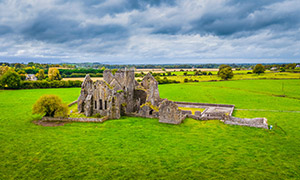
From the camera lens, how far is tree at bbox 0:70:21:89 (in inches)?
2506

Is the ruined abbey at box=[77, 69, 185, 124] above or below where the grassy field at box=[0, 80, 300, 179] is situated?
above

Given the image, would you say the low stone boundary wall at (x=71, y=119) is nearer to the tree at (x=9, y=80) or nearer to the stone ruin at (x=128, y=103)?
the stone ruin at (x=128, y=103)

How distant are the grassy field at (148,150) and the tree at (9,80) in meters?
40.8

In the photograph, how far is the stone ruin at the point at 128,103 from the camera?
29031mm

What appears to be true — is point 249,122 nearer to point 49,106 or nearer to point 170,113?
point 170,113

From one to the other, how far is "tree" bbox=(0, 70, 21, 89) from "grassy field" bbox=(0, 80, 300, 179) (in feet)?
134

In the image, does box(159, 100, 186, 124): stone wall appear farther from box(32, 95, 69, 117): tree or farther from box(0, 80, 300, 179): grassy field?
box(32, 95, 69, 117): tree

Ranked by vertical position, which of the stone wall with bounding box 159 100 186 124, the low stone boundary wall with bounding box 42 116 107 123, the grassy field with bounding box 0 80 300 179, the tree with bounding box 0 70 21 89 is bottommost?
the grassy field with bounding box 0 80 300 179

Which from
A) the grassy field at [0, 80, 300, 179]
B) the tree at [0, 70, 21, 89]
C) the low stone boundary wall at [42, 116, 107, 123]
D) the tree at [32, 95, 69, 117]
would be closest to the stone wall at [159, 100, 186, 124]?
the grassy field at [0, 80, 300, 179]

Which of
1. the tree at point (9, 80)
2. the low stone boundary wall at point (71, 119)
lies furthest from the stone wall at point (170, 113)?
the tree at point (9, 80)

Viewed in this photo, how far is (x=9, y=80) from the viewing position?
6431 cm

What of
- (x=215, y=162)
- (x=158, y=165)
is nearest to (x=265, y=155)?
(x=215, y=162)

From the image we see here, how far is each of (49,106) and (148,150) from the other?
17.3m

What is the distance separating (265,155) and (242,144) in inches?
104
